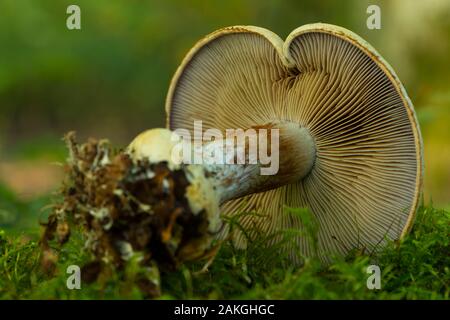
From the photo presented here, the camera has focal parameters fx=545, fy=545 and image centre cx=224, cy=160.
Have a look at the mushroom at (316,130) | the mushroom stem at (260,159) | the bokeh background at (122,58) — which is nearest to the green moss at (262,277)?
the mushroom at (316,130)

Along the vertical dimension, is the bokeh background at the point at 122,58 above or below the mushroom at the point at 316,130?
above

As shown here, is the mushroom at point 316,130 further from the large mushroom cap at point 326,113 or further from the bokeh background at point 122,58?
the bokeh background at point 122,58

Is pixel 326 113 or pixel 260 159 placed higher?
pixel 326 113

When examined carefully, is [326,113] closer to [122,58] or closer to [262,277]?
[262,277]

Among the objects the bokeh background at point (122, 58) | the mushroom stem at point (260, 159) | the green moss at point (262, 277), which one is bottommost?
the green moss at point (262, 277)

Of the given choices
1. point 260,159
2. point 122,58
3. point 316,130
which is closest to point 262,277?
point 260,159

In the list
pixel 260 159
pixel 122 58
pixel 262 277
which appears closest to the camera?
pixel 262 277

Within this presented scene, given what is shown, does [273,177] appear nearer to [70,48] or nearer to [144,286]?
[144,286]

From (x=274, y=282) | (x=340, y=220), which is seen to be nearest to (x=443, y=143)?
(x=340, y=220)
